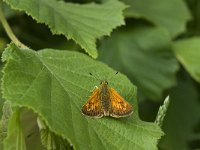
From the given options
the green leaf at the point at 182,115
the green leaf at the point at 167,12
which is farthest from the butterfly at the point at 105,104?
the green leaf at the point at 182,115

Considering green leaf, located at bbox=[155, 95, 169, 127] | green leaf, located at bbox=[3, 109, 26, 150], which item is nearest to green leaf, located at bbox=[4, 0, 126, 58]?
green leaf, located at bbox=[155, 95, 169, 127]

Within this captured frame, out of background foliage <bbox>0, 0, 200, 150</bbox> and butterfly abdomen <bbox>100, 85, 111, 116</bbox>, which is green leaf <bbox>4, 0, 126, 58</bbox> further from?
butterfly abdomen <bbox>100, 85, 111, 116</bbox>

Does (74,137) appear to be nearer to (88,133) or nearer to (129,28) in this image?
(88,133)

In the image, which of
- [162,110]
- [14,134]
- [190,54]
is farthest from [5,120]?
[190,54]

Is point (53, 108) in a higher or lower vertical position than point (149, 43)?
higher

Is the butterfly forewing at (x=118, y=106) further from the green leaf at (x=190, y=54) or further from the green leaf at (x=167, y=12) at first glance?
the green leaf at (x=167, y=12)

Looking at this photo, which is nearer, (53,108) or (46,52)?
(53,108)

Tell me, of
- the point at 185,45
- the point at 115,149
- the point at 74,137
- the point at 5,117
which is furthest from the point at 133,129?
the point at 185,45
